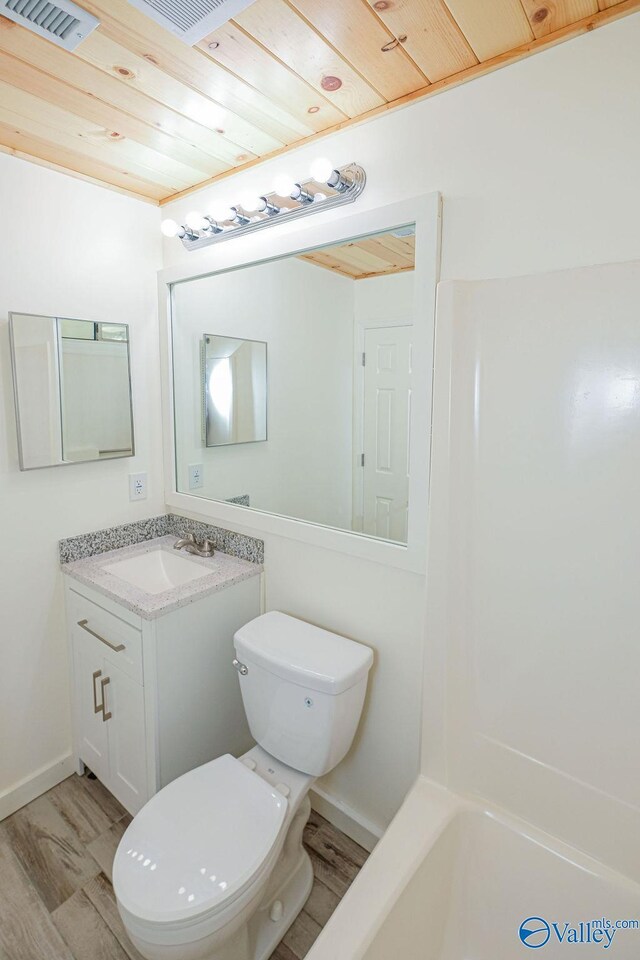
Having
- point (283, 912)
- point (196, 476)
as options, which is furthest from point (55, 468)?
point (283, 912)

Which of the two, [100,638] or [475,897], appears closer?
[475,897]

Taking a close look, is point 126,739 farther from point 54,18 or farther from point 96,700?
point 54,18

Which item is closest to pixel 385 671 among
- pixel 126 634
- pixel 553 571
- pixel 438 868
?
pixel 438 868

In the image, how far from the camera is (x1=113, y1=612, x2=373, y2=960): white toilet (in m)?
Result: 1.06

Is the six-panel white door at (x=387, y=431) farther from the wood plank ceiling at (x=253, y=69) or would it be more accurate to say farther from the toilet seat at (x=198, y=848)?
the toilet seat at (x=198, y=848)

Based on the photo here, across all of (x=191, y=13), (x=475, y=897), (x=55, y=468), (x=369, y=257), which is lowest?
(x=475, y=897)

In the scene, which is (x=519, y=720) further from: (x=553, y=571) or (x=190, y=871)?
(x=190, y=871)

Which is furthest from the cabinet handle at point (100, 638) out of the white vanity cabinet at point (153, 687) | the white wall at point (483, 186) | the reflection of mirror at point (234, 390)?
the reflection of mirror at point (234, 390)

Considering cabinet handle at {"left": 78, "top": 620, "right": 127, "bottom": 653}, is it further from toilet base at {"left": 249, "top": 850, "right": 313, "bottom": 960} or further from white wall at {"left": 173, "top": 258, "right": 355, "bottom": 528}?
toilet base at {"left": 249, "top": 850, "right": 313, "bottom": 960}

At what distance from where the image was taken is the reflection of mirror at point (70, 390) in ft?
5.42

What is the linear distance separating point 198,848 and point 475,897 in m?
0.66

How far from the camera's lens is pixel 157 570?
79.7 inches

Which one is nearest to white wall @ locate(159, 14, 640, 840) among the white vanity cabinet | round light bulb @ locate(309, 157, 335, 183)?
round light bulb @ locate(309, 157, 335, 183)

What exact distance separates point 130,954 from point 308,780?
0.65 metres
